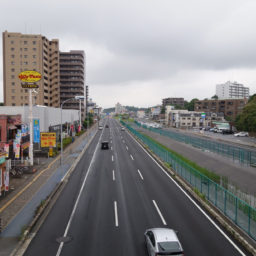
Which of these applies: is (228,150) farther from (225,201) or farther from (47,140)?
(47,140)

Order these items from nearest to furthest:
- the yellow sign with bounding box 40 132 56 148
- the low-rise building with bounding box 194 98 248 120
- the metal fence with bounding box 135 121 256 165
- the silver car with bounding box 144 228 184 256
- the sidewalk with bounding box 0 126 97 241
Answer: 1. the silver car with bounding box 144 228 184 256
2. the sidewalk with bounding box 0 126 97 241
3. the metal fence with bounding box 135 121 256 165
4. the yellow sign with bounding box 40 132 56 148
5. the low-rise building with bounding box 194 98 248 120

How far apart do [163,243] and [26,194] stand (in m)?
15.1

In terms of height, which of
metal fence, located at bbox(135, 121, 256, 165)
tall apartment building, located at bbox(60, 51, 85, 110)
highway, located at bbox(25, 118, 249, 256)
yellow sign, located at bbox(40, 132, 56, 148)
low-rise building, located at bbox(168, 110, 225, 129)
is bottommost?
highway, located at bbox(25, 118, 249, 256)

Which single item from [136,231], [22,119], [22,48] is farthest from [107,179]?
[22,48]

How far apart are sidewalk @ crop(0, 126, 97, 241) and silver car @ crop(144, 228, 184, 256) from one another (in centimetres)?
817

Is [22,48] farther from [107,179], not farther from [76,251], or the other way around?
[76,251]

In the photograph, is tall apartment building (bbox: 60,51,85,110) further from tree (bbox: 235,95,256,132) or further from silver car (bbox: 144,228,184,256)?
silver car (bbox: 144,228,184,256)

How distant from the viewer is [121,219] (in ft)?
56.2

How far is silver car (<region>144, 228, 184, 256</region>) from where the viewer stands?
11.3m

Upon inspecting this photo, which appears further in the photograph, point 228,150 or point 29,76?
point 228,150

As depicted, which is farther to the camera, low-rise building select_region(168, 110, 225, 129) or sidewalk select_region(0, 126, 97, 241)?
low-rise building select_region(168, 110, 225, 129)

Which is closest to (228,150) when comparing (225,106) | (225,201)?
(225,201)

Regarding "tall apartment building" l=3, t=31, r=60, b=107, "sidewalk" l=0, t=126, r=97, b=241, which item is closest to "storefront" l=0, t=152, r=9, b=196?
"sidewalk" l=0, t=126, r=97, b=241

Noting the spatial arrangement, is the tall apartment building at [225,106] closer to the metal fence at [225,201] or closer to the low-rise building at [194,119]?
the low-rise building at [194,119]
